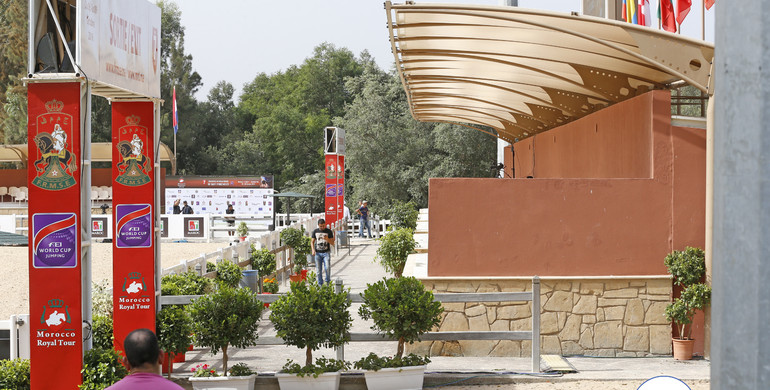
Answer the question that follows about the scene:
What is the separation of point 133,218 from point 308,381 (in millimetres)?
2337

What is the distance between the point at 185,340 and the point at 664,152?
6047mm

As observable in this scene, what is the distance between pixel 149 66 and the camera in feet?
28.7

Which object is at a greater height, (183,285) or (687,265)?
(687,265)

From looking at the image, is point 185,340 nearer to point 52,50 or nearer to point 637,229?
point 52,50

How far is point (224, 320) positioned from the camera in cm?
862

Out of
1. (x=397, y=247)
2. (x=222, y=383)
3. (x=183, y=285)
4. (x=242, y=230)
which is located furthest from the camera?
(x=242, y=230)

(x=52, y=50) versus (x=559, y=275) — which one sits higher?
(x=52, y=50)

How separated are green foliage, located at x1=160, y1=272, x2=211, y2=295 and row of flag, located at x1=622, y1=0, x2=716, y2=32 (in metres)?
9.01

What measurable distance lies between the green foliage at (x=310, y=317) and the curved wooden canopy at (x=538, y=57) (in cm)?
338

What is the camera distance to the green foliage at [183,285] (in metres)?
9.56

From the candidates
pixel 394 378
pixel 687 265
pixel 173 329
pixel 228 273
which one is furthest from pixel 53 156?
pixel 687 265

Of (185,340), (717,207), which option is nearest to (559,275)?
(185,340)

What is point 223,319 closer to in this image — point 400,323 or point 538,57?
point 400,323

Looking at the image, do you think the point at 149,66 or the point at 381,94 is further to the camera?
the point at 381,94
